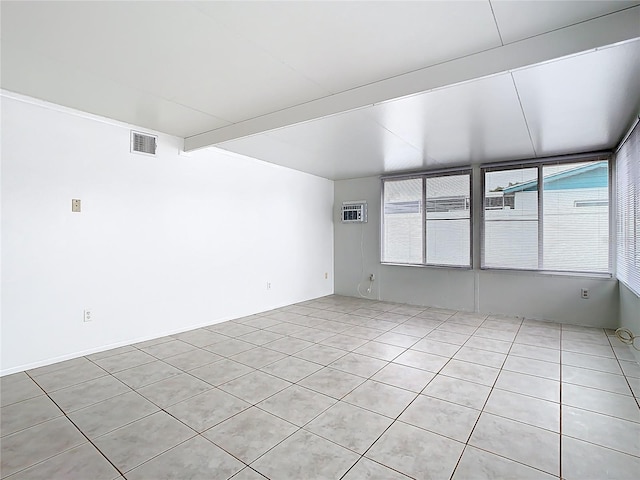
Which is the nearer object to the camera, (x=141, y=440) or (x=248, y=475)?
(x=248, y=475)

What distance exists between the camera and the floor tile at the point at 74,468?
1687 mm

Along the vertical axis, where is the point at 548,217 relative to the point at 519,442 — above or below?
above

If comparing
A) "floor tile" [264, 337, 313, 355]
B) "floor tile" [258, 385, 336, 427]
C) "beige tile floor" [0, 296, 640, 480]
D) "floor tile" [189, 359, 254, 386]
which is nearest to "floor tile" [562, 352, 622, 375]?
"beige tile floor" [0, 296, 640, 480]

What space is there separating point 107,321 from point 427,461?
131 inches

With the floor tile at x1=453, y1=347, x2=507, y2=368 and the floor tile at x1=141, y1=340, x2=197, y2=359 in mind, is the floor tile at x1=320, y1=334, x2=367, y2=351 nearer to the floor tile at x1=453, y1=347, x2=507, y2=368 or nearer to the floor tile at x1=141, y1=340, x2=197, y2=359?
the floor tile at x1=453, y1=347, x2=507, y2=368

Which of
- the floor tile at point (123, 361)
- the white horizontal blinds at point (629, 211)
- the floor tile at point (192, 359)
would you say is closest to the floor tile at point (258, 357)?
the floor tile at point (192, 359)

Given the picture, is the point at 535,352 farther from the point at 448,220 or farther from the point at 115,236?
the point at 115,236

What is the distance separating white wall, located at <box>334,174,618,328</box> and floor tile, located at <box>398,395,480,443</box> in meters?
3.20

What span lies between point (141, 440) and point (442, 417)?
190 centimetres

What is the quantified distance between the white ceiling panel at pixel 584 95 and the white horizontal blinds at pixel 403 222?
2.18 m

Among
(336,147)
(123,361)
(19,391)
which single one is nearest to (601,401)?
(336,147)

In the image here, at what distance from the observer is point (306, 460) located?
182 centimetres

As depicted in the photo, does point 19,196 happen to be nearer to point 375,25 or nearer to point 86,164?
point 86,164

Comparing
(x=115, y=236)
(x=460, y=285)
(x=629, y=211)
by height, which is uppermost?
(x=629, y=211)
